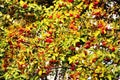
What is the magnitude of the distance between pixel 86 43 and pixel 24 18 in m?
1.71

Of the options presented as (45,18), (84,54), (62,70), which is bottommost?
(62,70)

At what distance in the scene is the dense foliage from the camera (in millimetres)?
6379

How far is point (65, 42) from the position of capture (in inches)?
252

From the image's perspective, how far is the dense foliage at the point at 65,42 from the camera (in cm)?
638

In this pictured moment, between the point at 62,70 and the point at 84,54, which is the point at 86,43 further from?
the point at 62,70

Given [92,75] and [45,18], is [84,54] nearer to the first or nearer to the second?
[92,75]

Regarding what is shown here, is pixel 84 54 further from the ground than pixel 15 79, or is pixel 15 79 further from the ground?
pixel 84 54

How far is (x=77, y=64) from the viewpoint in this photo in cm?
642

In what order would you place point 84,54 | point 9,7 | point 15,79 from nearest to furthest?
point 84,54
point 15,79
point 9,7

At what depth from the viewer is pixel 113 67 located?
6387 millimetres

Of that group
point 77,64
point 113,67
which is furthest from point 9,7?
point 113,67

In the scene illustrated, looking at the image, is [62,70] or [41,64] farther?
[62,70]

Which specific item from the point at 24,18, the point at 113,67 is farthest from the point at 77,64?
the point at 24,18

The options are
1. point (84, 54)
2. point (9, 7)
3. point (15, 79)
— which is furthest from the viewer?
point (9, 7)
